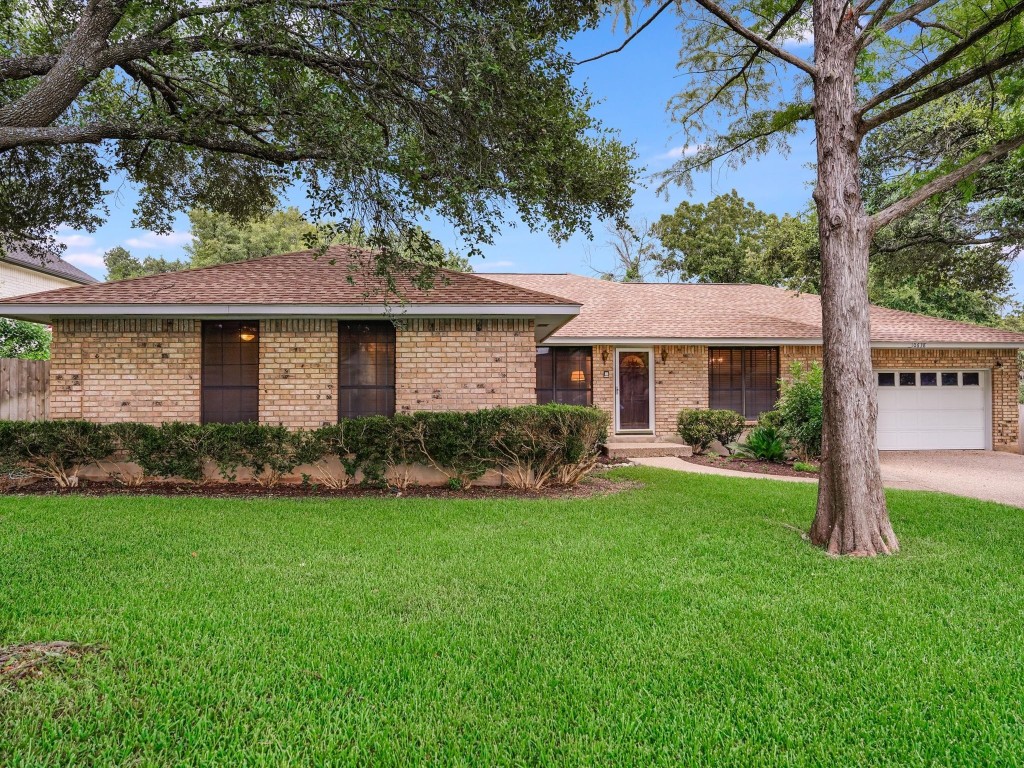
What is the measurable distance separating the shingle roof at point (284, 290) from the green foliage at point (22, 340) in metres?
9.14

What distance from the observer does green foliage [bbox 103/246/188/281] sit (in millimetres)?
40562

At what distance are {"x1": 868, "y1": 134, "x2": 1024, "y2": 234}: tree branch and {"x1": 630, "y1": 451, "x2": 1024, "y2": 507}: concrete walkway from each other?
500 cm

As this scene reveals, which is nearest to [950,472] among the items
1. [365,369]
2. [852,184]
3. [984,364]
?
[984,364]

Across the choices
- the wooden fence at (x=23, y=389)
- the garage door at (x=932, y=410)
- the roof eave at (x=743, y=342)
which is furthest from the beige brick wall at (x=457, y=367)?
the garage door at (x=932, y=410)

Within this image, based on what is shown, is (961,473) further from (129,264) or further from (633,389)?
(129,264)

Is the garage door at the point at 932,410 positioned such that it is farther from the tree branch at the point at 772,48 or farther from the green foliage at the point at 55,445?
the green foliage at the point at 55,445

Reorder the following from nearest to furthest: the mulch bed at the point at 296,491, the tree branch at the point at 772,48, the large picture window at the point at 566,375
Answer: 1. the tree branch at the point at 772,48
2. the mulch bed at the point at 296,491
3. the large picture window at the point at 566,375

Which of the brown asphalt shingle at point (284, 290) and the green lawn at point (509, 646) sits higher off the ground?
the brown asphalt shingle at point (284, 290)

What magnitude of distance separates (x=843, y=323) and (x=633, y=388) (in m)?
8.73

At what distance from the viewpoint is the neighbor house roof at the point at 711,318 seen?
13719mm

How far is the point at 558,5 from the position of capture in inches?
279

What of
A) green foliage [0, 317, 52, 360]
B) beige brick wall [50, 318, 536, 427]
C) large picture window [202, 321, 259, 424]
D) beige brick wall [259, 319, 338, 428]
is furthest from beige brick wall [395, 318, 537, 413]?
green foliage [0, 317, 52, 360]

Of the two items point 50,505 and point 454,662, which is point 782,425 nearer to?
point 454,662

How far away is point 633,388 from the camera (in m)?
14.5
